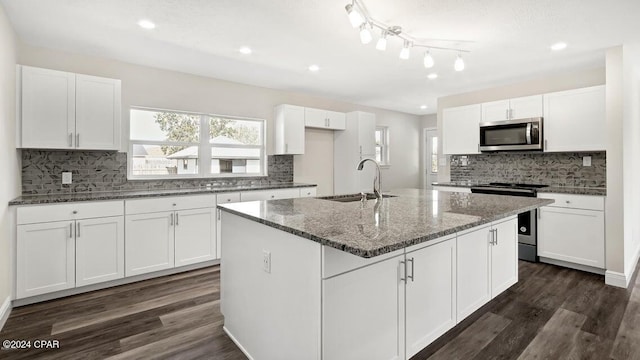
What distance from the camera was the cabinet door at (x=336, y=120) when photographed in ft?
17.4

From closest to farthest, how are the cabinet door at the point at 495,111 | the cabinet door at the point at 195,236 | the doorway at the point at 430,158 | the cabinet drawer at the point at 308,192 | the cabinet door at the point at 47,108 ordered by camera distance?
1. the cabinet door at the point at 47,108
2. the cabinet door at the point at 195,236
3. the cabinet door at the point at 495,111
4. the cabinet drawer at the point at 308,192
5. the doorway at the point at 430,158

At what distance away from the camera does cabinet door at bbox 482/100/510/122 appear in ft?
14.2

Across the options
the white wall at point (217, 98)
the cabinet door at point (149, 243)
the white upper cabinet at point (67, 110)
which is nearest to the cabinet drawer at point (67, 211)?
the cabinet door at point (149, 243)

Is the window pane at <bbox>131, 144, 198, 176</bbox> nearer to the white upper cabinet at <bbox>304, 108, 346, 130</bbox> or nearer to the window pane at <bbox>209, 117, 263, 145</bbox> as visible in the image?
the window pane at <bbox>209, 117, 263, 145</bbox>

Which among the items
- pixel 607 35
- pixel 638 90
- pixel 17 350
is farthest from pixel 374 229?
pixel 638 90

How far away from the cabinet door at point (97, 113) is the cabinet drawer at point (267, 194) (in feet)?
4.76

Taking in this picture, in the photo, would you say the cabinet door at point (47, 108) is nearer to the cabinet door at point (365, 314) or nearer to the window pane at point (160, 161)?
the window pane at point (160, 161)

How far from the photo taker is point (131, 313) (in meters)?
2.58

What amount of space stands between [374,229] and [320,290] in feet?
1.18

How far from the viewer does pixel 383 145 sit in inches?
267

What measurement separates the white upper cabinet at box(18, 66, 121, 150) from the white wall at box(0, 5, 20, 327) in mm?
108

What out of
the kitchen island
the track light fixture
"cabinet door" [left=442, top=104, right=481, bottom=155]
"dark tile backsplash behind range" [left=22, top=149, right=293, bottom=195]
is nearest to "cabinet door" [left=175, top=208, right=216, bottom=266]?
"dark tile backsplash behind range" [left=22, top=149, right=293, bottom=195]

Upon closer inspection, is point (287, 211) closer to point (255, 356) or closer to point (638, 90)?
point (255, 356)

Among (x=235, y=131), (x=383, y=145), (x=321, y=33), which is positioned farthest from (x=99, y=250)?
(x=383, y=145)
